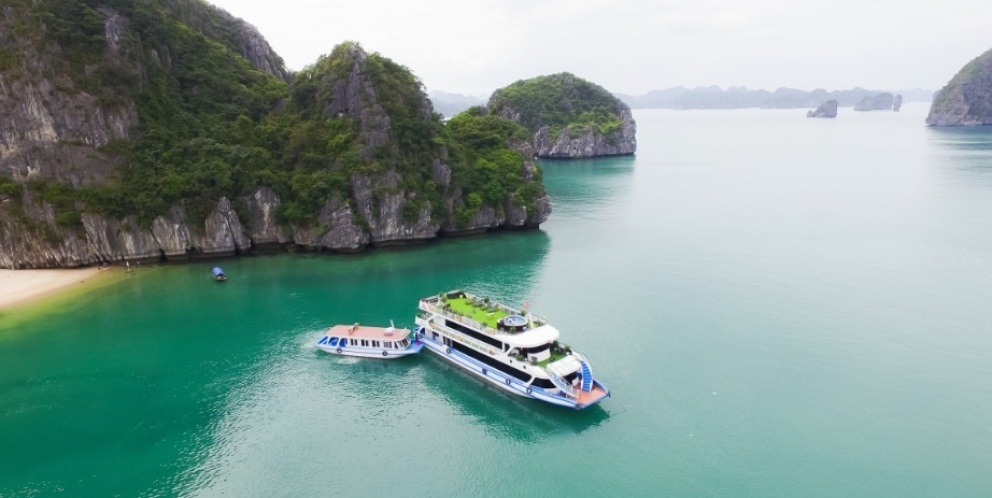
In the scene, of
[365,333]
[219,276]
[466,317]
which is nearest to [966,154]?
[466,317]

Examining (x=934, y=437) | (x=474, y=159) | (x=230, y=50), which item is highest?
(x=230, y=50)

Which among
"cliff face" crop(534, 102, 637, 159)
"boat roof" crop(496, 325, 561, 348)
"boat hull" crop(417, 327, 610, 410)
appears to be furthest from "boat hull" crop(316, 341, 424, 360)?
"cliff face" crop(534, 102, 637, 159)

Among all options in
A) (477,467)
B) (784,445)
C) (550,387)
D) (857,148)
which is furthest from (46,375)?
(857,148)

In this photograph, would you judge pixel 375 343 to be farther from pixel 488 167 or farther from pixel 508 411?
pixel 488 167

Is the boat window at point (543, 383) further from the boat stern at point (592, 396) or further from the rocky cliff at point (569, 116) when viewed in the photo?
the rocky cliff at point (569, 116)

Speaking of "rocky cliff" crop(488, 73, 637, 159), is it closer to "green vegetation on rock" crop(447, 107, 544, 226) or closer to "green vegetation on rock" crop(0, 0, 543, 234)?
"green vegetation on rock" crop(447, 107, 544, 226)

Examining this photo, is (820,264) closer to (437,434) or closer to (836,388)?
(836,388)
